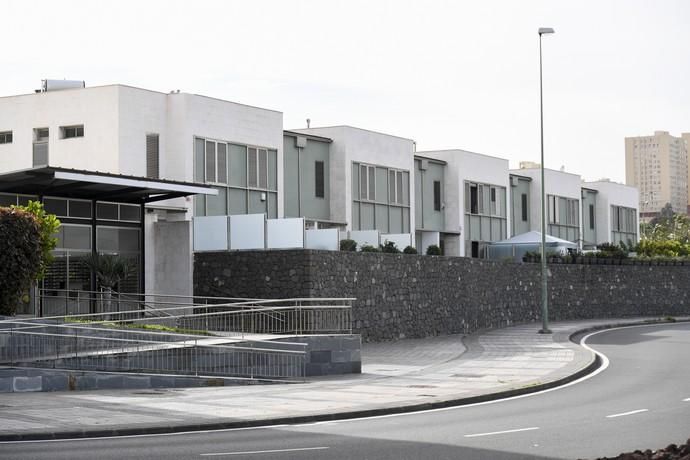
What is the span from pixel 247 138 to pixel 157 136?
3.96 m

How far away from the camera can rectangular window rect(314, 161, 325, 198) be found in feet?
152

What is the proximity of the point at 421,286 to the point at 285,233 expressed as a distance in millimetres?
6172

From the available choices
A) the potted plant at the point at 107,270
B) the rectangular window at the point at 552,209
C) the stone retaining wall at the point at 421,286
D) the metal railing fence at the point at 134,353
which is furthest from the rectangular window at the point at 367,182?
the metal railing fence at the point at 134,353

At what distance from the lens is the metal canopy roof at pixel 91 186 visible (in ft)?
91.9

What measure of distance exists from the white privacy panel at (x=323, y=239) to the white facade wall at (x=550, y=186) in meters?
29.3

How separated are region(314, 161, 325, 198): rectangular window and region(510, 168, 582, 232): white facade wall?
2027 cm

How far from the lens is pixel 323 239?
36.7 metres

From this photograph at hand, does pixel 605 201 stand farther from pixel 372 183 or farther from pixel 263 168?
pixel 263 168

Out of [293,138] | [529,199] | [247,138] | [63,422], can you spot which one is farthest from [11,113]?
[529,199]

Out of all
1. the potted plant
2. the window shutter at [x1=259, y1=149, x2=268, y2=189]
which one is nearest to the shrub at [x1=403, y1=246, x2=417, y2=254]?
the window shutter at [x1=259, y1=149, x2=268, y2=189]

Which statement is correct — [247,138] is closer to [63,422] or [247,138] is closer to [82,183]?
[82,183]

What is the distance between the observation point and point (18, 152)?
3872 centimetres

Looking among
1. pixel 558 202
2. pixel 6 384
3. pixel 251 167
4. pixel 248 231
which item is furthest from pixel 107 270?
pixel 558 202

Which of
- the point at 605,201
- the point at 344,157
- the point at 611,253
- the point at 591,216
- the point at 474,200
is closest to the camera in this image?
the point at 344,157
